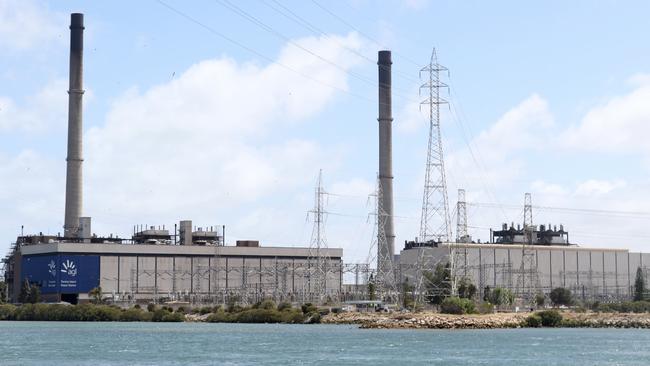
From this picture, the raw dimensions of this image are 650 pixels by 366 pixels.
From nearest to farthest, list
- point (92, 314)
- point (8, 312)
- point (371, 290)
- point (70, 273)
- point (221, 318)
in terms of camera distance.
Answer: point (221, 318) < point (92, 314) < point (8, 312) < point (371, 290) < point (70, 273)

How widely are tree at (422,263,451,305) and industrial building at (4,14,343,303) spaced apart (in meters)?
18.1

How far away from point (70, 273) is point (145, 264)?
35.8ft

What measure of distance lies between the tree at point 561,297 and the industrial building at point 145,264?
3095 centimetres

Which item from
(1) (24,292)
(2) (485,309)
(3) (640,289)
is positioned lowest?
(2) (485,309)

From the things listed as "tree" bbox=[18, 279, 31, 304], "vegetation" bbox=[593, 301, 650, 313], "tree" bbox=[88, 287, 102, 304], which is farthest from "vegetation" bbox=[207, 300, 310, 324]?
"tree" bbox=[18, 279, 31, 304]

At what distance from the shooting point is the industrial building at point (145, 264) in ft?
531

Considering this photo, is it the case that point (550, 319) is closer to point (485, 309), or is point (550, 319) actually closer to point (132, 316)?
point (485, 309)

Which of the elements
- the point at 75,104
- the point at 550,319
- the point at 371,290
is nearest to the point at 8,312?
the point at 75,104

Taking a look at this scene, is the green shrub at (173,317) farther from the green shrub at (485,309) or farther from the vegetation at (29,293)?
the green shrub at (485,309)

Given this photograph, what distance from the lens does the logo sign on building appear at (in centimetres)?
16812

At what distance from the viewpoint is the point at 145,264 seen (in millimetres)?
172875

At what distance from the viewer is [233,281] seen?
181 m

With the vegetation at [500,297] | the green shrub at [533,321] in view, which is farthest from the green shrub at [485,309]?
the vegetation at [500,297]

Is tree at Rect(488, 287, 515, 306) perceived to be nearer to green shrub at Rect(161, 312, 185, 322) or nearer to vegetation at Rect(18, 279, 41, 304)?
green shrub at Rect(161, 312, 185, 322)
